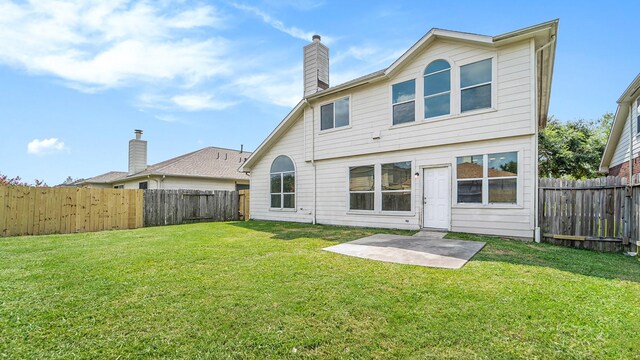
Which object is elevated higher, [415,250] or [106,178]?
[106,178]

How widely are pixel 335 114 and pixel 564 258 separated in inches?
303

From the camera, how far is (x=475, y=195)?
7660 millimetres

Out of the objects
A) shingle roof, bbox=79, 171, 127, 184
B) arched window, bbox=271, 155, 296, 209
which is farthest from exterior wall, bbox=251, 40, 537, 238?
shingle roof, bbox=79, 171, 127, 184

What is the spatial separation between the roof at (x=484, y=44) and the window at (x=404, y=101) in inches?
20.6

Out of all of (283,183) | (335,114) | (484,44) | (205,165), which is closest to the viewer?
(484,44)

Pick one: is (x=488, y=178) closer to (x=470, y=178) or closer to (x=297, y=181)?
(x=470, y=178)

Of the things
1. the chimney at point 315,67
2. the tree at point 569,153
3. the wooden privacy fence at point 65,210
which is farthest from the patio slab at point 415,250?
the tree at point 569,153

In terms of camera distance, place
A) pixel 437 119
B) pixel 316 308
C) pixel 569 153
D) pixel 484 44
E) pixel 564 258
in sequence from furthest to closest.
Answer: pixel 569 153
pixel 437 119
pixel 484 44
pixel 564 258
pixel 316 308

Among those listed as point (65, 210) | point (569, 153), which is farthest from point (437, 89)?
point (569, 153)

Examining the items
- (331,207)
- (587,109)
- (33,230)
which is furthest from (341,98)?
(587,109)

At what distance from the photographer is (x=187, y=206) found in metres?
13.0

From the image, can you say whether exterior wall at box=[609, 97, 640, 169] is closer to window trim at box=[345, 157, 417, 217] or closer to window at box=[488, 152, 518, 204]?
window at box=[488, 152, 518, 204]

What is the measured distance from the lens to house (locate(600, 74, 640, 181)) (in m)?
10.0

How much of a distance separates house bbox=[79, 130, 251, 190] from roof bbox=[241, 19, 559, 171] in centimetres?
683
